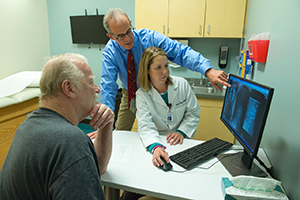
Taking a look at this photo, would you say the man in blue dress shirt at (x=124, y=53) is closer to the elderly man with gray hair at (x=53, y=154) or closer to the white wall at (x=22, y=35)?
the elderly man with gray hair at (x=53, y=154)

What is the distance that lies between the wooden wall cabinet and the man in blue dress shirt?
95 cm

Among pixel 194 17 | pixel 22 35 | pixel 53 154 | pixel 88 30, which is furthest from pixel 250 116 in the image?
pixel 22 35

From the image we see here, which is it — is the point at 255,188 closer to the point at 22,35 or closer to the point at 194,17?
the point at 194,17

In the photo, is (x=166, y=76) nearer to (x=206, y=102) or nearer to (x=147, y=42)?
(x=147, y=42)

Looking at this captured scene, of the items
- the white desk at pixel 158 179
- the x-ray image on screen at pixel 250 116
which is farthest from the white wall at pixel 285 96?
the white desk at pixel 158 179

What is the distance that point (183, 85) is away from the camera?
68.6 inches

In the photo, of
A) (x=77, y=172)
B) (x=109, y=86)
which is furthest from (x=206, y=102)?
(x=77, y=172)

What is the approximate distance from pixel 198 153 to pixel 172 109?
0.50 m

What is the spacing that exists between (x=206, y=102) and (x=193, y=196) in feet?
6.05

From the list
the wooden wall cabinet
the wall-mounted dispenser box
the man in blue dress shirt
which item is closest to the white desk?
the man in blue dress shirt

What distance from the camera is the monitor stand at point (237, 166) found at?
1043mm

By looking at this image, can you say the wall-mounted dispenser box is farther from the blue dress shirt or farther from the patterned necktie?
the patterned necktie

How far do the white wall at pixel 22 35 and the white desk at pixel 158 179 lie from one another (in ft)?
9.49

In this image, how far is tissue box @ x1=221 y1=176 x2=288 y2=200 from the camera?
85cm
